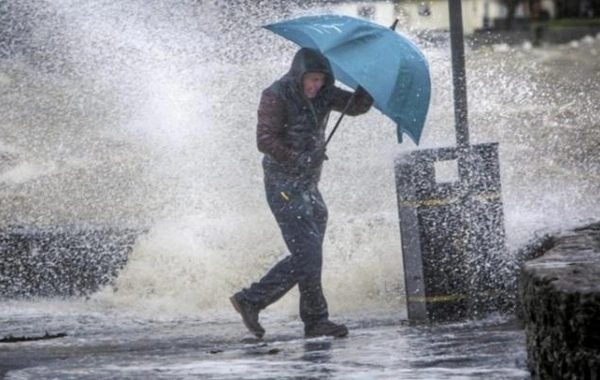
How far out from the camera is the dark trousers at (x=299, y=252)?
28.8ft

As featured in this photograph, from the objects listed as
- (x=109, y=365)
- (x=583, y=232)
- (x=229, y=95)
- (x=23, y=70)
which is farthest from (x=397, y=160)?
(x=23, y=70)

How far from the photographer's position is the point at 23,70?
22.4m

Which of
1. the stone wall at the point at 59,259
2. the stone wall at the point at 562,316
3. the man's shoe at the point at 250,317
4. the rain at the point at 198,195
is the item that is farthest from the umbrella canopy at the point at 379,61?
the stone wall at the point at 59,259

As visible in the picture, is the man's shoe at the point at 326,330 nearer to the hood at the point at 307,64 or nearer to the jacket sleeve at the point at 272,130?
the jacket sleeve at the point at 272,130

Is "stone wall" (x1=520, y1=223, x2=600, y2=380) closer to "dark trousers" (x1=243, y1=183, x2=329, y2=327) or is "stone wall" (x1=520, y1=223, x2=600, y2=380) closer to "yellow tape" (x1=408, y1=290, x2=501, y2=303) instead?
"dark trousers" (x1=243, y1=183, x2=329, y2=327)

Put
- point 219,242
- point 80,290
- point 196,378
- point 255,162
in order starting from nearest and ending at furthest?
1. point 196,378
2. point 80,290
3. point 219,242
4. point 255,162

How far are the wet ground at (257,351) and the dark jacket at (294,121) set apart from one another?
3.00 ft

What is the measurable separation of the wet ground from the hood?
56.1 inches

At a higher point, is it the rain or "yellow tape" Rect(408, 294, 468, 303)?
the rain

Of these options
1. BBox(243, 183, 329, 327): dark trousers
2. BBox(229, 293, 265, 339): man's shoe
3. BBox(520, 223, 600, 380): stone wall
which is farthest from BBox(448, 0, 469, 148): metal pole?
BBox(520, 223, 600, 380): stone wall

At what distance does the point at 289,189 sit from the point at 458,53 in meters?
1.50

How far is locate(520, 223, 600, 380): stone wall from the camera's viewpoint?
5523mm

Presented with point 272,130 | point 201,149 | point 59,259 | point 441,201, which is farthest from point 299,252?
point 201,149

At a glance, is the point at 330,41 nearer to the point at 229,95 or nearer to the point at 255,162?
the point at 255,162
